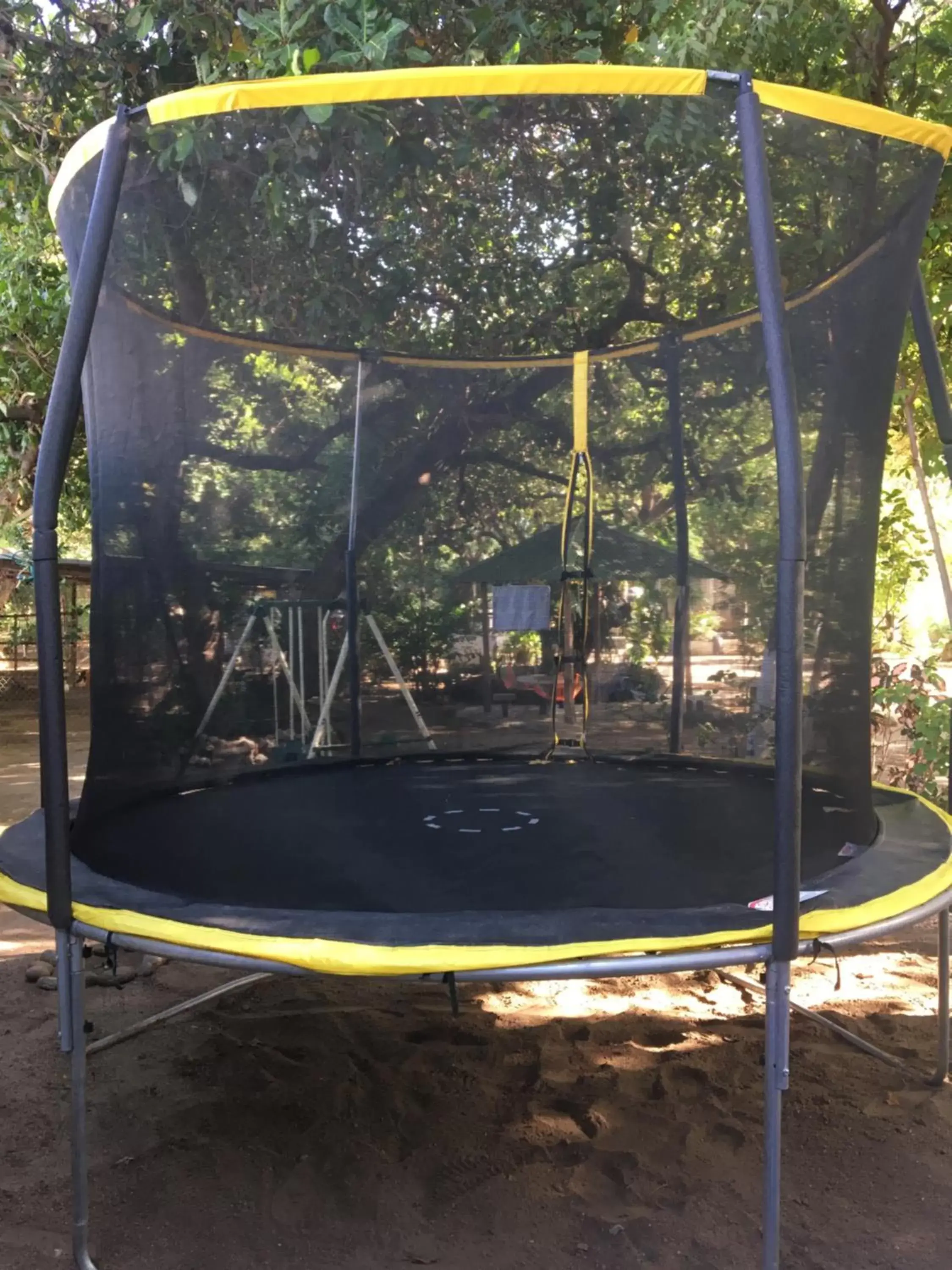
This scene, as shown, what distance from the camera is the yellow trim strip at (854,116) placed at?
4.40 ft

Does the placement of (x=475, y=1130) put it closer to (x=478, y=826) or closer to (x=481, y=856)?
(x=481, y=856)

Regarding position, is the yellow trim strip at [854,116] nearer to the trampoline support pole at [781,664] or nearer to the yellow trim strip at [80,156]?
the trampoline support pole at [781,664]

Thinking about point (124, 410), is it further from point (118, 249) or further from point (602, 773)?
point (602, 773)

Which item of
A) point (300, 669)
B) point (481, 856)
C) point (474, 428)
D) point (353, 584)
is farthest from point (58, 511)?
point (474, 428)

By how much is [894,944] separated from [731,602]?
1.12 m

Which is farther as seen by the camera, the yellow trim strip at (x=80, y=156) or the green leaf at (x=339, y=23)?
the green leaf at (x=339, y=23)

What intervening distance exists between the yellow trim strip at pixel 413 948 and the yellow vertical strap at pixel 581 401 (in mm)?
1999

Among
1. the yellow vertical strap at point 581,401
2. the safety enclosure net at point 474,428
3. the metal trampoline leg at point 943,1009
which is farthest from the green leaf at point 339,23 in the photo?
the metal trampoline leg at point 943,1009

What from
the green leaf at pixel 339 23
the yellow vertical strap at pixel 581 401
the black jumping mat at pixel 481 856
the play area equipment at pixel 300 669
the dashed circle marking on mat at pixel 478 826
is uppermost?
the green leaf at pixel 339 23

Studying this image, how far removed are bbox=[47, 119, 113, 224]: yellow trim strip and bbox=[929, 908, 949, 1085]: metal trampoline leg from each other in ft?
6.75

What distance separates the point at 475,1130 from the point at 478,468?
6.38 feet

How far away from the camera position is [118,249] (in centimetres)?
185

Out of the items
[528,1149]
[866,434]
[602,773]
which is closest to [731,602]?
[602,773]

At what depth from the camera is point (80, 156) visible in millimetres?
1631
